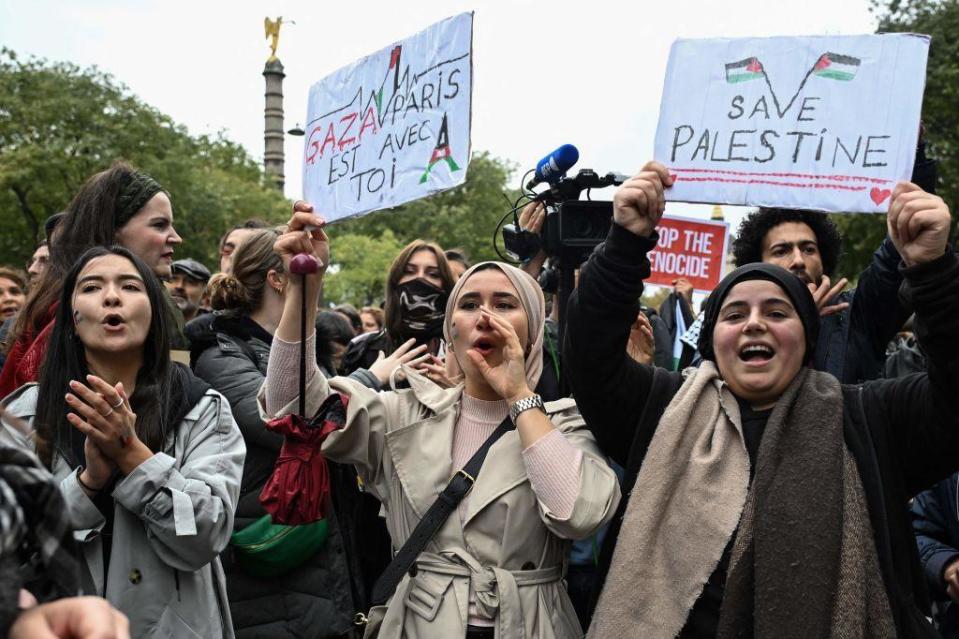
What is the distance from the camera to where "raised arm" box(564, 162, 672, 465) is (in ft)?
8.52

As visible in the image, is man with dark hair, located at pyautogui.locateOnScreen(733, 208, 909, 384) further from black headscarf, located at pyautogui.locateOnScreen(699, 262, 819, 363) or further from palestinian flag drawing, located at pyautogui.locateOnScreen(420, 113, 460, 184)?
palestinian flag drawing, located at pyautogui.locateOnScreen(420, 113, 460, 184)

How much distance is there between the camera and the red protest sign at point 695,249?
8.52 m

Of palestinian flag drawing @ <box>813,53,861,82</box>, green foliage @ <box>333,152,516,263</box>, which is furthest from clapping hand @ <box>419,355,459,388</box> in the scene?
green foliage @ <box>333,152,516,263</box>

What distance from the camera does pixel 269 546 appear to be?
3426mm

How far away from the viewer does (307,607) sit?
3488 millimetres

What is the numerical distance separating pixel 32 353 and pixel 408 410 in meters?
1.27

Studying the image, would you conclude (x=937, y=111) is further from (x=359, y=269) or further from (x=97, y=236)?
(x=97, y=236)

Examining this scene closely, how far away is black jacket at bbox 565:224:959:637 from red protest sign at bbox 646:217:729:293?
5.83 metres

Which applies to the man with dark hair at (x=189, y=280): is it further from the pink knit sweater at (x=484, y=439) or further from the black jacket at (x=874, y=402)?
the black jacket at (x=874, y=402)

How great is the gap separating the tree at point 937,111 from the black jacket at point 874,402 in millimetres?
18252

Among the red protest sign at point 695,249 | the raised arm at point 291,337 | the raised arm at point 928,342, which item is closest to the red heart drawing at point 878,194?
the raised arm at point 928,342

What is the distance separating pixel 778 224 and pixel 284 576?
2.35 meters

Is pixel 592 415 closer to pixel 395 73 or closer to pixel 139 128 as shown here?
pixel 395 73

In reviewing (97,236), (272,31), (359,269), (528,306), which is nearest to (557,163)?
(528,306)
